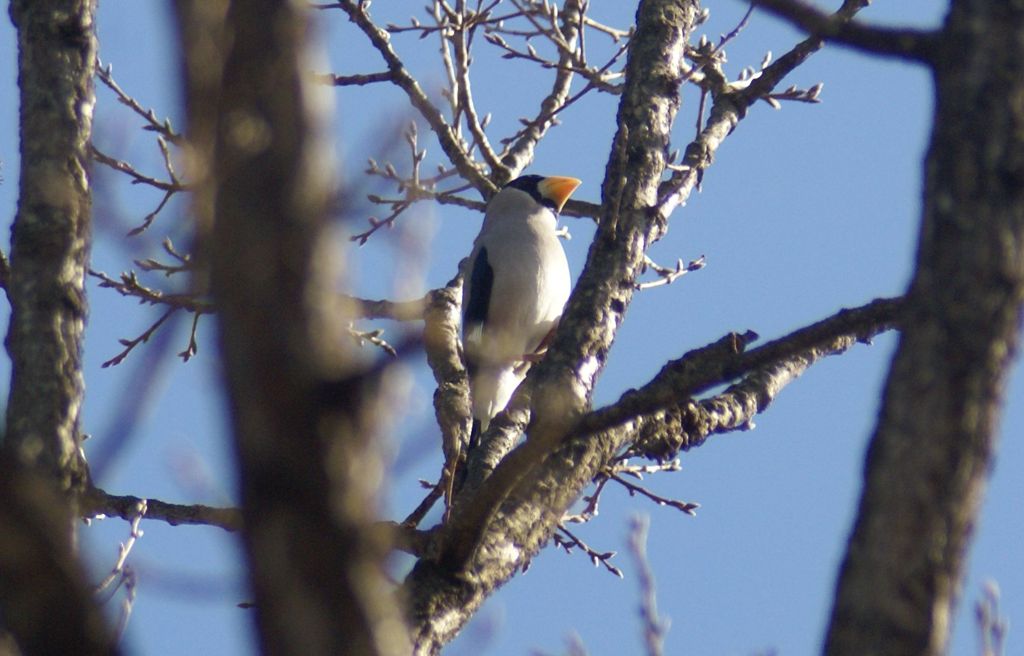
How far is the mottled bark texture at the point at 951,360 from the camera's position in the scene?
196 cm

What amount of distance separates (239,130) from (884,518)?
1.10 metres

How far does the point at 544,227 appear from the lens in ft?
28.3

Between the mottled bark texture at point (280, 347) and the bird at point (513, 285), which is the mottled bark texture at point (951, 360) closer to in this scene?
the mottled bark texture at point (280, 347)

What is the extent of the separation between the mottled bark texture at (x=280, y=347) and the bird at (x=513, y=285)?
230 inches

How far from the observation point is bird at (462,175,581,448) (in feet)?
25.0

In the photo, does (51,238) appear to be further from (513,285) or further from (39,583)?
(513,285)

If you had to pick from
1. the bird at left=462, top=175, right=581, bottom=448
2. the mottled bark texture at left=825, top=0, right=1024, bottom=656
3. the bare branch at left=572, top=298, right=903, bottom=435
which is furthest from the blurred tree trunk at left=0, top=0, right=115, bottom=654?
the bird at left=462, top=175, right=581, bottom=448

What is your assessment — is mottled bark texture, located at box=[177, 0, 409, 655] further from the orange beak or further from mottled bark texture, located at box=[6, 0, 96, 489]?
the orange beak

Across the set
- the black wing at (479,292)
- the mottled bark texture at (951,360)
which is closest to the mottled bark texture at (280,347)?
the mottled bark texture at (951,360)

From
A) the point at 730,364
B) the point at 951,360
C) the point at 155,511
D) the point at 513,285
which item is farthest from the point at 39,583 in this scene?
the point at 513,285

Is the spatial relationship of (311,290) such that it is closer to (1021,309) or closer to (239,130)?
(239,130)

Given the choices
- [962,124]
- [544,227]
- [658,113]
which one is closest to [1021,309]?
[962,124]

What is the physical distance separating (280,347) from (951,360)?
3.45ft

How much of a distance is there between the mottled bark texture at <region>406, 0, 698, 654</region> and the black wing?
133 inches
